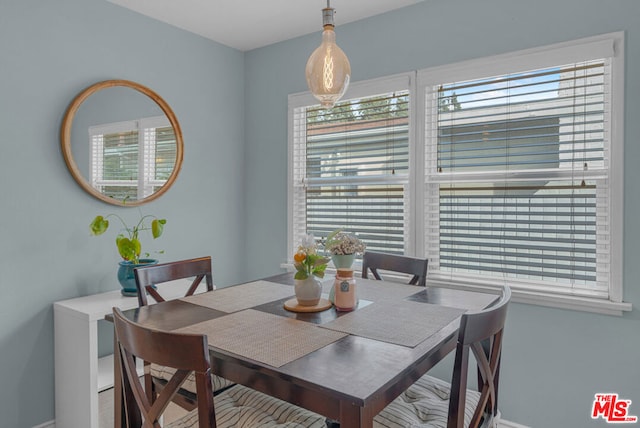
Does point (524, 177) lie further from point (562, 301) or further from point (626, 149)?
point (562, 301)

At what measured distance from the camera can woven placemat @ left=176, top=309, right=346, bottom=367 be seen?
1255 millimetres

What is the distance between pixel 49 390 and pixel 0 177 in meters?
1.21

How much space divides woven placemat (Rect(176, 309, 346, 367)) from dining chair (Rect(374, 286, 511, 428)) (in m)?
0.38

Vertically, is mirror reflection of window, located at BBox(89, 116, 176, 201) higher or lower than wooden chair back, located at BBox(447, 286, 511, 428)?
higher

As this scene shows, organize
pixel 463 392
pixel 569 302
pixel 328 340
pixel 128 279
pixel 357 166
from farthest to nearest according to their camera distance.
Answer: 1. pixel 357 166
2. pixel 128 279
3. pixel 569 302
4. pixel 328 340
5. pixel 463 392

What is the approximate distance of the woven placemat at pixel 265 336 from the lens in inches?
49.4

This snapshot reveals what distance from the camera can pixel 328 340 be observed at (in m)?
1.37

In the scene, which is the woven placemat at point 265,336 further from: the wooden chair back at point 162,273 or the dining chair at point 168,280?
the wooden chair back at point 162,273

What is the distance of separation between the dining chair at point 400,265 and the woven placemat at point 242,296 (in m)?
0.60

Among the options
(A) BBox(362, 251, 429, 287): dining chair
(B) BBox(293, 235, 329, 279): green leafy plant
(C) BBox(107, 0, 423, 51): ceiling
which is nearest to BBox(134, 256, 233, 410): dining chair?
(B) BBox(293, 235, 329, 279): green leafy plant

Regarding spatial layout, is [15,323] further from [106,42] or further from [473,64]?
[473,64]

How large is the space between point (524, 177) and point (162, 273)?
6.55 feet

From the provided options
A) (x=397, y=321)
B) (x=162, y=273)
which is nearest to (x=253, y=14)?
(x=162, y=273)

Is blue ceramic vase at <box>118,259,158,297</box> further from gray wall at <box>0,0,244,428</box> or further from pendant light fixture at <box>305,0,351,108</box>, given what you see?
pendant light fixture at <box>305,0,351,108</box>
